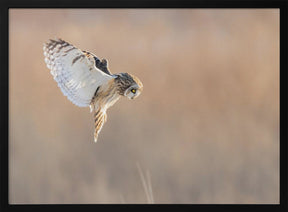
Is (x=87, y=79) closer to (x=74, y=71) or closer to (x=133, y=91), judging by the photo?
(x=74, y=71)

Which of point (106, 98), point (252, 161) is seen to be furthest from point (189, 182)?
point (106, 98)

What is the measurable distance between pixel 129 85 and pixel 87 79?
16 centimetres

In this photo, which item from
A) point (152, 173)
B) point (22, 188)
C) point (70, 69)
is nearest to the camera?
point (70, 69)

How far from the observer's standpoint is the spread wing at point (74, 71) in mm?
2172

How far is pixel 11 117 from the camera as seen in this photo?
239cm

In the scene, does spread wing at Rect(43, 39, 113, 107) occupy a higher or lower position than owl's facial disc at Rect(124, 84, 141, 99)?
higher

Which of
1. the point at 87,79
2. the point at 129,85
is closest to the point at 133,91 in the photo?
the point at 129,85

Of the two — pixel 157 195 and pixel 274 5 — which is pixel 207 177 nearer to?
pixel 157 195

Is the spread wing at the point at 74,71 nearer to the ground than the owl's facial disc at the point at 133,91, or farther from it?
farther from it

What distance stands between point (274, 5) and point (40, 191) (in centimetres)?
118

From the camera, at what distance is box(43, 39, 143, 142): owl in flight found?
85.0 inches

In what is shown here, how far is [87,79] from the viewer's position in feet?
7.29

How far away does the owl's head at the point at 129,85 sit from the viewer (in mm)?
2129
